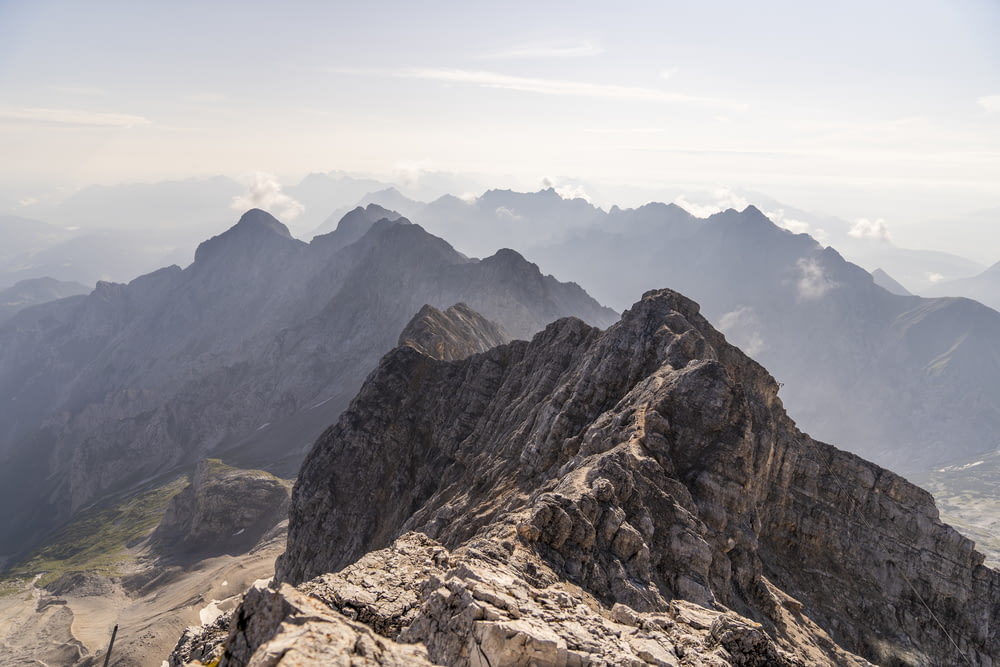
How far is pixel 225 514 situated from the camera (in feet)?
584

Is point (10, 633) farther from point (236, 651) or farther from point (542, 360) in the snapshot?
point (236, 651)

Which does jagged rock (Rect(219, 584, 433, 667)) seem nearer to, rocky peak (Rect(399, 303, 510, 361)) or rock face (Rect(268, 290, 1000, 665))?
rock face (Rect(268, 290, 1000, 665))

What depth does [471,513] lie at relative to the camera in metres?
56.2

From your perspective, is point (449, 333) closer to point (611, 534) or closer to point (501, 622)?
point (611, 534)

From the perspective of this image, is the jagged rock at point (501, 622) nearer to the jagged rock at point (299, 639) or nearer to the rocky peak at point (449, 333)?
the jagged rock at point (299, 639)

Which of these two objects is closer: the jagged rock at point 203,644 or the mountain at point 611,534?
the mountain at point 611,534

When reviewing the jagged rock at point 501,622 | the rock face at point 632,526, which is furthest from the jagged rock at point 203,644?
the rock face at point 632,526

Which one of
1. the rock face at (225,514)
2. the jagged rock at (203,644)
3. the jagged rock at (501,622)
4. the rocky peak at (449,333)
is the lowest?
the rock face at (225,514)

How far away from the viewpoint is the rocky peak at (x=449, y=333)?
136m

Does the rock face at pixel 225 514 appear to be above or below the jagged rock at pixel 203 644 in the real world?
below

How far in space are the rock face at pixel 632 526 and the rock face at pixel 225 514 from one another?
97360 millimetres

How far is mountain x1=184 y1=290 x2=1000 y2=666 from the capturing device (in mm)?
24219

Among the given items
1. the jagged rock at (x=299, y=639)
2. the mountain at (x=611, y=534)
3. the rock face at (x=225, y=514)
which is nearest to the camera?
the jagged rock at (x=299, y=639)

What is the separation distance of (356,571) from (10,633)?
532ft
